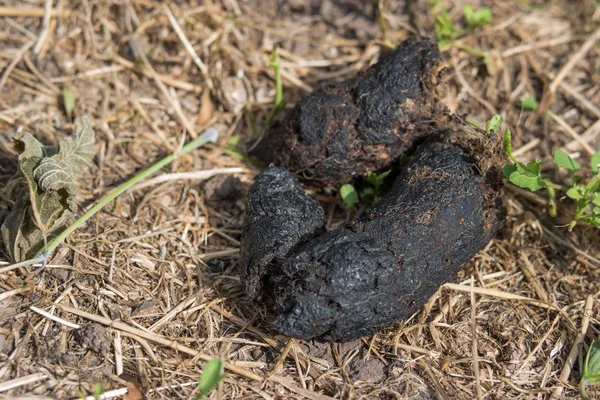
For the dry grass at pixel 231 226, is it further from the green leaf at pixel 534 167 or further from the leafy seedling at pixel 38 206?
the green leaf at pixel 534 167

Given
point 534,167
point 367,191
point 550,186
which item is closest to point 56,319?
point 367,191

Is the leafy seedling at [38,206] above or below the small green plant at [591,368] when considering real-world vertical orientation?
above

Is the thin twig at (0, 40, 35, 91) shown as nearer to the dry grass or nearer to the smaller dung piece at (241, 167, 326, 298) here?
the dry grass

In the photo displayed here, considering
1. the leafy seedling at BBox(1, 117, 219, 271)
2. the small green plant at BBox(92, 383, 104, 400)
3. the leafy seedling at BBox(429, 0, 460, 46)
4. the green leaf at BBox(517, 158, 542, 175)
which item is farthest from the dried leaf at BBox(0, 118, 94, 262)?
the leafy seedling at BBox(429, 0, 460, 46)

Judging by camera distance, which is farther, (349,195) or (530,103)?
(530,103)

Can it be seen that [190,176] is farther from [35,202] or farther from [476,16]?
[476,16]

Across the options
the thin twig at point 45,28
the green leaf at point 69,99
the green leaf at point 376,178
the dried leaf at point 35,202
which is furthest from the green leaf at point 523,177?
the thin twig at point 45,28

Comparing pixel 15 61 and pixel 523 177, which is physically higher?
pixel 15 61
